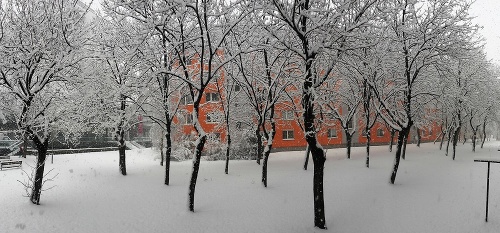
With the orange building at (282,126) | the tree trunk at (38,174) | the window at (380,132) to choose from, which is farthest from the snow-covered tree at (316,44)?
the window at (380,132)

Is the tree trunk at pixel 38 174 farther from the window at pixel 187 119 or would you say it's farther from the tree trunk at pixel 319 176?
the window at pixel 187 119

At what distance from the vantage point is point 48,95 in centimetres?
1290

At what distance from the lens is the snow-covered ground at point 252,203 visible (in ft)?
35.4

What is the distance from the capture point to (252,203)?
44.7 ft

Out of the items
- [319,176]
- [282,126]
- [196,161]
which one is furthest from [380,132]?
[196,161]

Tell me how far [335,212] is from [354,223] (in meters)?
1.22

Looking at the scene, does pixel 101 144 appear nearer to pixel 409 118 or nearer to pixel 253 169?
pixel 253 169

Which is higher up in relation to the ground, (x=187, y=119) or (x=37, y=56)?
(x=37, y=56)

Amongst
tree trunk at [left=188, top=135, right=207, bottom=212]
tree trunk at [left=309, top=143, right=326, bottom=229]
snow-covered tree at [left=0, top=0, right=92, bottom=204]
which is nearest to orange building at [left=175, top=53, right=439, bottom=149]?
snow-covered tree at [left=0, top=0, right=92, bottom=204]

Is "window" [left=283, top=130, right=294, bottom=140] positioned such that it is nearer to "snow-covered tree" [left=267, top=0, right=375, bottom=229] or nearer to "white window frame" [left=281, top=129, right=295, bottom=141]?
"white window frame" [left=281, top=129, right=295, bottom=141]

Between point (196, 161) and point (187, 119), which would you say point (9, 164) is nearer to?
point (196, 161)

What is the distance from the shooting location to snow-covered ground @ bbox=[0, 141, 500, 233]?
10.8 m

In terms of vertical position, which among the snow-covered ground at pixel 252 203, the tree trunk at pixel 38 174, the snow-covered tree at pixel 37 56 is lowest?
the snow-covered ground at pixel 252 203

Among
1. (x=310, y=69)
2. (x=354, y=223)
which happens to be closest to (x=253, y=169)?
(x=354, y=223)
